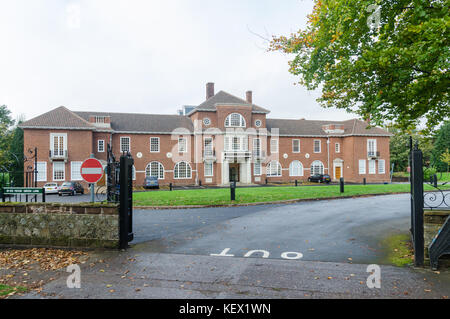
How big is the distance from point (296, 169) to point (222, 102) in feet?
47.3

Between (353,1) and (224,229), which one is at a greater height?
(353,1)

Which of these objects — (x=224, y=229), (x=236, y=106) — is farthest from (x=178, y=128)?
(x=224, y=229)

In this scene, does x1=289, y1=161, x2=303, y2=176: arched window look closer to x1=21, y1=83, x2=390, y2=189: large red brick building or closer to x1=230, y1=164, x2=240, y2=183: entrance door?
x1=21, y1=83, x2=390, y2=189: large red brick building

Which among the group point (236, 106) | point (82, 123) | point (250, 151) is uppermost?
point (236, 106)

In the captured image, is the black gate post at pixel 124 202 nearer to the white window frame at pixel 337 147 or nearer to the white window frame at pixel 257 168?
the white window frame at pixel 257 168

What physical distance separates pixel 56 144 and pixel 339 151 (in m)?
37.6

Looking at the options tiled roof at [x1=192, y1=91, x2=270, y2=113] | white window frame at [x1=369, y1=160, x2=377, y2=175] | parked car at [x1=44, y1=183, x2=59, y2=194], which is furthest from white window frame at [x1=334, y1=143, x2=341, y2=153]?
parked car at [x1=44, y1=183, x2=59, y2=194]

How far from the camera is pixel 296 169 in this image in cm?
4369

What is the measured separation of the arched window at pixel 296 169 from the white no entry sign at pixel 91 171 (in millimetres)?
37985

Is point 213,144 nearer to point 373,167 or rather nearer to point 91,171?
point 373,167

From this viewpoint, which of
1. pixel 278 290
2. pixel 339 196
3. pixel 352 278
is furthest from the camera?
pixel 339 196

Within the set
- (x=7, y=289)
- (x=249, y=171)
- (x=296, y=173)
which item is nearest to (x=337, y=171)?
(x=296, y=173)

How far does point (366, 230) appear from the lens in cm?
895

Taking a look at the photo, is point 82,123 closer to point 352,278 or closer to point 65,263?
point 65,263
